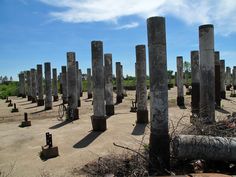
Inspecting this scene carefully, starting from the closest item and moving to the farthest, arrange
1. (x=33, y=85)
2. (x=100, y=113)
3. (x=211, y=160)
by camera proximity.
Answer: (x=211, y=160), (x=100, y=113), (x=33, y=85)

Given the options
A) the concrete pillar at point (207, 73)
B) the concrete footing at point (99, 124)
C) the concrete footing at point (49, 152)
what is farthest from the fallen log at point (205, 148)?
the concrete footing at point (99, 124)

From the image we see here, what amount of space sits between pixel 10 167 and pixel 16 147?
225cm

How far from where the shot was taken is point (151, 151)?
6.69 m

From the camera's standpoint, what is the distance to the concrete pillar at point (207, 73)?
1006cm

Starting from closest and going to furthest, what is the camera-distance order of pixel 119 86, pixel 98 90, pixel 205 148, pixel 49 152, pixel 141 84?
1. pixel 205 148
2. pixel 49 152
3. pixel 98 90
4. pixel 141 84
5. pixel 119 86

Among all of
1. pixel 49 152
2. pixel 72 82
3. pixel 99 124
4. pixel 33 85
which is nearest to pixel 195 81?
pixel 99 124

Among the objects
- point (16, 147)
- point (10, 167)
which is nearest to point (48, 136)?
point (10, 167)

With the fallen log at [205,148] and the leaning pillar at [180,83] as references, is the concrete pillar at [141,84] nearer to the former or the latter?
the leaning pillar at [180,83]

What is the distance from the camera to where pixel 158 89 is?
677 cm

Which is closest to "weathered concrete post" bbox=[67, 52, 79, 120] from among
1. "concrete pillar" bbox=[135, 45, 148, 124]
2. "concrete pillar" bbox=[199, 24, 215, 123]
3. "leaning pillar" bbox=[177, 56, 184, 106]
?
"concrete pillar" bbox=[135, 45, 148, 124]

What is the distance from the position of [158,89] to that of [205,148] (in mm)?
1556

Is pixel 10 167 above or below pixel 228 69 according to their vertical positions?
below

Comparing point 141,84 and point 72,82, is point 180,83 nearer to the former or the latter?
point 141,84

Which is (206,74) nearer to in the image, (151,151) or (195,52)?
(151,151)
